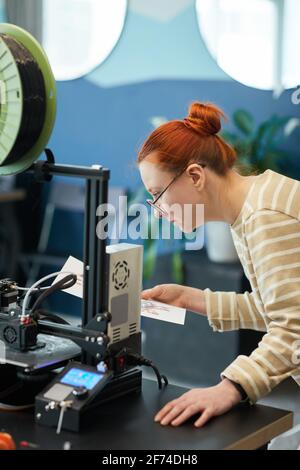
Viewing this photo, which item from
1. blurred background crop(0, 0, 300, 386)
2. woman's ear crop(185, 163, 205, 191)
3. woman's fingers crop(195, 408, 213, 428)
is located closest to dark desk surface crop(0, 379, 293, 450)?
woman's fingers crop(195, 408, 213, 428)

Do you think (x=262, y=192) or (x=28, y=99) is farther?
(x=262, y=192)

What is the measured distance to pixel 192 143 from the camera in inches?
68.9

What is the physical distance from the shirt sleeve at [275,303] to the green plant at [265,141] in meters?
2.31

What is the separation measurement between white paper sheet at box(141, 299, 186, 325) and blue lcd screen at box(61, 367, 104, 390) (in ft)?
0.81

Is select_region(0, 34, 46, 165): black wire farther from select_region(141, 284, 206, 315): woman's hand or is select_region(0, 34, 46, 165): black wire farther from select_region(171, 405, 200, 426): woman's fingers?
Answer: select_region(171, 405, 200, 426): woman's fingers

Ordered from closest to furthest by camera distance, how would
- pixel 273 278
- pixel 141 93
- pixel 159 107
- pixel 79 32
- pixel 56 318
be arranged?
pixel 273 278
pixel 56 318
pixel 159 107
pixel 141 93
pixel 79 32

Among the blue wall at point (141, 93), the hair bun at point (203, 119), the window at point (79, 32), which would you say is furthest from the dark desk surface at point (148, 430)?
the window at point (79, 32)

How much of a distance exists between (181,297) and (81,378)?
1.52 ft

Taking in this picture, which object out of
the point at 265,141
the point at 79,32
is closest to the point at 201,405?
the point at 265,141

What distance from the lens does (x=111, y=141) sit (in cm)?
480

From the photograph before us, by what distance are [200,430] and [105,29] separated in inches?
143

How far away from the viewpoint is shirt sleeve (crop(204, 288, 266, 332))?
1907 millimetres

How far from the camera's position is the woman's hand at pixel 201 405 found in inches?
59.7

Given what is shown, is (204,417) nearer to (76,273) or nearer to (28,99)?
(76,273)
